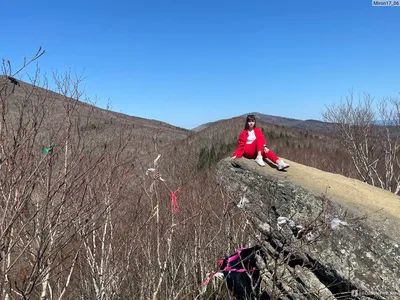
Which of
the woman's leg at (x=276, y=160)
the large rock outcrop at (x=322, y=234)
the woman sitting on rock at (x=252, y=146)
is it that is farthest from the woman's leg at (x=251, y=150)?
the large rock outcrop at (x=322, y=234)

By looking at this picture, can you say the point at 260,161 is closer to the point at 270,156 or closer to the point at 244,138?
the point at 270,156

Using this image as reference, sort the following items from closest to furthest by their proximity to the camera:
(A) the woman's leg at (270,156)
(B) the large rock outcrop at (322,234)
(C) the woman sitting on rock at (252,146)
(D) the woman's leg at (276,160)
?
(B) the large rock outcrop at (322,234), (D) the woman's leg at (276,160), (A) the woman's leg at (270,156), (C) the woman sitting on rock at (252,146)

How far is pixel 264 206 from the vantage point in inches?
237

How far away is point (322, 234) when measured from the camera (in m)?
4.88

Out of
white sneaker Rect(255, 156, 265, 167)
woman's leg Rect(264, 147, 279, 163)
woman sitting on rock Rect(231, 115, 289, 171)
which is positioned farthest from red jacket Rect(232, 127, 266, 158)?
white sneaker Rect(255, 156, 265, 167)

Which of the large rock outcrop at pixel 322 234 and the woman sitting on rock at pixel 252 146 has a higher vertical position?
the woman sitting on rock at pixel 252 146

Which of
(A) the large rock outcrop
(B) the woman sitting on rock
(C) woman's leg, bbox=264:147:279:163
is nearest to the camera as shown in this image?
(A) the large rock outcrop

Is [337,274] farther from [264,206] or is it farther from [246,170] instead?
[246,170]

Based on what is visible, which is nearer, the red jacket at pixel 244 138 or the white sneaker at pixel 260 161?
the white sneaker at pixel 260 161

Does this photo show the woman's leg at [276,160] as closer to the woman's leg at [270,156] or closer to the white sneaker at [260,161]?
the woman's leg at [270,156]

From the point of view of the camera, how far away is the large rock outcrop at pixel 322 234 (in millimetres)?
4844

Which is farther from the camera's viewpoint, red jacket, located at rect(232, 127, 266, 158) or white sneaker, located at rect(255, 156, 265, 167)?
red jacket, located at rect(232, 127, 266, 158)

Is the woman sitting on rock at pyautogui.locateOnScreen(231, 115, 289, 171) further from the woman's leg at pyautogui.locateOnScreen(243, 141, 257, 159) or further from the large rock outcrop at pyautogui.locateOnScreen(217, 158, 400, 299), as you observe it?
the large rock outcrop at pyautogui.locateOnScreen(217, 158, 400, 299)

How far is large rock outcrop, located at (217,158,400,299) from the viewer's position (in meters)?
4.84
